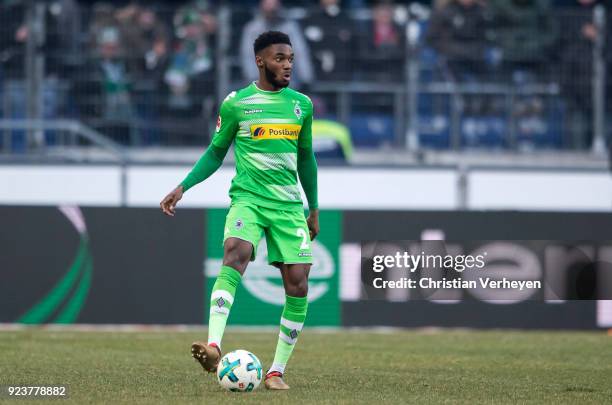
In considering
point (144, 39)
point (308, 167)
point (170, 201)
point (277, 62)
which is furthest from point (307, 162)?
point (144, 39)

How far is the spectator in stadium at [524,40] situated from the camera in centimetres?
1902

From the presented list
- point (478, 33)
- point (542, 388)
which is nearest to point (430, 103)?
point (478, 33)

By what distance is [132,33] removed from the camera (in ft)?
61.8

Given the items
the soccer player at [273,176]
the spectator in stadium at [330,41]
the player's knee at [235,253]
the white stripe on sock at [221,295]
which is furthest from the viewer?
the spectator in stadium at [330,41]

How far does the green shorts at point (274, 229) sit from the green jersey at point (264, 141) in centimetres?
6

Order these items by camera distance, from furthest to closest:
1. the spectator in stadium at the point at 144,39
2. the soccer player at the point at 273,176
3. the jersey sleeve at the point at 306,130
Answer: the spectator in stadium at the point at 144,39, the jersey sleeve at the point at 306,130, the soccer player at the point at 273,176

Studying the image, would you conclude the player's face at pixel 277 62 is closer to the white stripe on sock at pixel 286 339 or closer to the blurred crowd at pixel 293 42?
the white stripe on sock at pixel 286 339

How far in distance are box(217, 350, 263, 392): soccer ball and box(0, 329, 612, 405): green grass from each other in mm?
82

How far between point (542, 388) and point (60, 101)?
11.1 m

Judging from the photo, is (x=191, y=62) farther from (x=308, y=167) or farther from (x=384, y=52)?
(x=308, y=167)

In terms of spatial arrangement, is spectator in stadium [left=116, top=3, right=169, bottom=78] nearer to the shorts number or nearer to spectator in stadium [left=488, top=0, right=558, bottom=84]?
spectator in stadium [left=488, top=0, right=558, bottom=84]

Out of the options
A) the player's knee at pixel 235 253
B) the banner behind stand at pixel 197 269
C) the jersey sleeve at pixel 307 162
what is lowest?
the banner behind stand at pixel 197 269

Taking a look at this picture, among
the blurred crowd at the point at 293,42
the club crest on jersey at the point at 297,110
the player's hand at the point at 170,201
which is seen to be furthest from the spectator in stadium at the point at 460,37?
the player's hand at the point at 170,201

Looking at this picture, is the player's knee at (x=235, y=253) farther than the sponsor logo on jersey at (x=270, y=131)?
No
